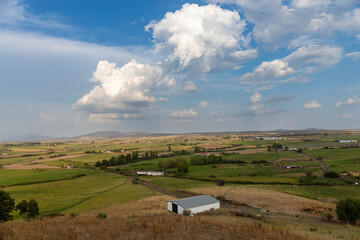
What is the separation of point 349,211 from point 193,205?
25857 mm

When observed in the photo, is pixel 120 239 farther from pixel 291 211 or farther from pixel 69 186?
pixel 69 186

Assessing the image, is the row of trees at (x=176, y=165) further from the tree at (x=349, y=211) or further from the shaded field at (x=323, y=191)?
the tree at (x=349, y=211)

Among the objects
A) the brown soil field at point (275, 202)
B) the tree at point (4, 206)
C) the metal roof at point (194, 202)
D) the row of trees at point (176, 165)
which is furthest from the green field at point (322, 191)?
the tree at point (4, 206)

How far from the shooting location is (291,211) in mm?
43531

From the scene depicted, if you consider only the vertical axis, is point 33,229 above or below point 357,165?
above

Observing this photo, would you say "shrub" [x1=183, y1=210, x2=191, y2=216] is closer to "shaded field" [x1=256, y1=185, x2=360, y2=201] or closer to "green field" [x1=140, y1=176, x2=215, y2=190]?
"green field" [x1=140, y1=176, x2=215, y2=190]

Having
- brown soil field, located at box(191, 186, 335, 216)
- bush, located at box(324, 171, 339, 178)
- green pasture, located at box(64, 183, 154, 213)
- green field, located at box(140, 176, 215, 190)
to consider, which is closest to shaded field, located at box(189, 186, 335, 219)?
brown soil field, located at box(191, 186, 335, 216)

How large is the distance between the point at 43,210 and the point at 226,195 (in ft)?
146

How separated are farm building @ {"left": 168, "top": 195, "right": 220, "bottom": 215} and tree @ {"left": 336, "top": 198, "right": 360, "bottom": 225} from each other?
21.1 m

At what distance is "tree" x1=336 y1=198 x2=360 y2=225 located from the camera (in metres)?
34.8

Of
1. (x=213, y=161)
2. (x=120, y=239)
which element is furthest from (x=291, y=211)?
(x=213, y=161)

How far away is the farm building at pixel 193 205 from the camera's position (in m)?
40.4

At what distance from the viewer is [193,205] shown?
41625mm

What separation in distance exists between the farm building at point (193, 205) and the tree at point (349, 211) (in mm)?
21110
